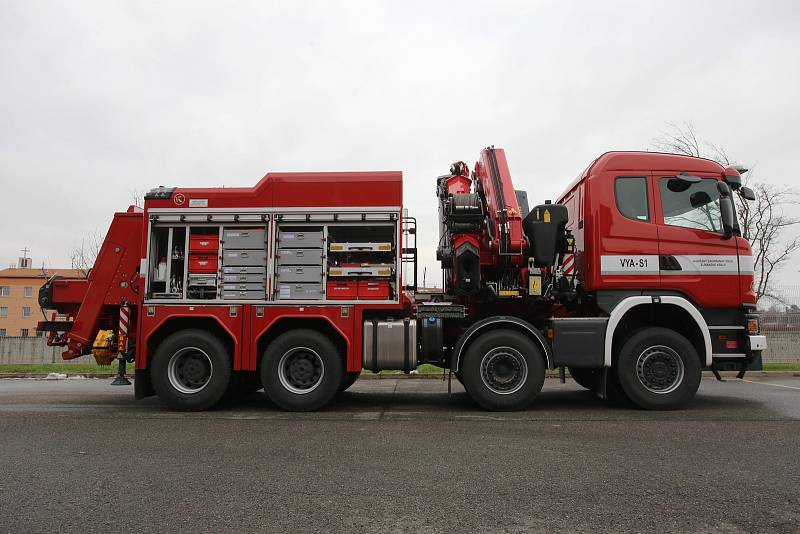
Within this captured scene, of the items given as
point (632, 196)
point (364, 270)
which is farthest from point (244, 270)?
point (632, 196)

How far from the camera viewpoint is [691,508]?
370 centimetres

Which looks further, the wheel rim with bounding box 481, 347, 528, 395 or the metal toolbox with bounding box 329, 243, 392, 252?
the metal toolbox with bounding box 329, 243, 392, 252

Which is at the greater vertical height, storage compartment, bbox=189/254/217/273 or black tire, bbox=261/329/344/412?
storage compartment, bbox=189/254/217/273

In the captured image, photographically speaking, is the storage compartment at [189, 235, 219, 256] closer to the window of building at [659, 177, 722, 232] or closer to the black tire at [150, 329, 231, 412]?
the black tire at [150, 329, 231, 412]

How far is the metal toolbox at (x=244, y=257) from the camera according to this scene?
7.89 meters

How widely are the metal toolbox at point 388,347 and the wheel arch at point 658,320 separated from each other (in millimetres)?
2637

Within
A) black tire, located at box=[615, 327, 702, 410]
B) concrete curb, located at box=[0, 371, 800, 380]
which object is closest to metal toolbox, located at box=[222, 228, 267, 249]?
black tire, located at box=[615, 327, 702, 410]

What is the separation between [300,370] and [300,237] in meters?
1.84

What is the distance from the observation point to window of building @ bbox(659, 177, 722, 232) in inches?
304

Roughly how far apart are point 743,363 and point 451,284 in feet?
13.6

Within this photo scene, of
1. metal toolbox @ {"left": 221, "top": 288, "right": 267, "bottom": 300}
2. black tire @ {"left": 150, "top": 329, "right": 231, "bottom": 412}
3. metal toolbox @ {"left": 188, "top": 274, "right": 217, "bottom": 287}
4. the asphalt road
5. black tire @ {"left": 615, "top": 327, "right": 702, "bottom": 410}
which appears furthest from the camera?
metal toolbox @ {"left": 188, "top": 274, "right": 217, "bottom": 287}

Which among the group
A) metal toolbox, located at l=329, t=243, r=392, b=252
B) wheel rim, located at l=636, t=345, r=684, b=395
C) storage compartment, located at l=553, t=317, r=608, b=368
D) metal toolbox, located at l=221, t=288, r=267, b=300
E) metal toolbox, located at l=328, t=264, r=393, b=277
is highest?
metal toolbox, located at l=329, t=243, r=392, b=252

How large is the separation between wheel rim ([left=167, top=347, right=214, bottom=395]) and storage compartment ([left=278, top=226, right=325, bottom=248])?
1937 mm

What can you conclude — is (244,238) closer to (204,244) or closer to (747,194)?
(204,244)
